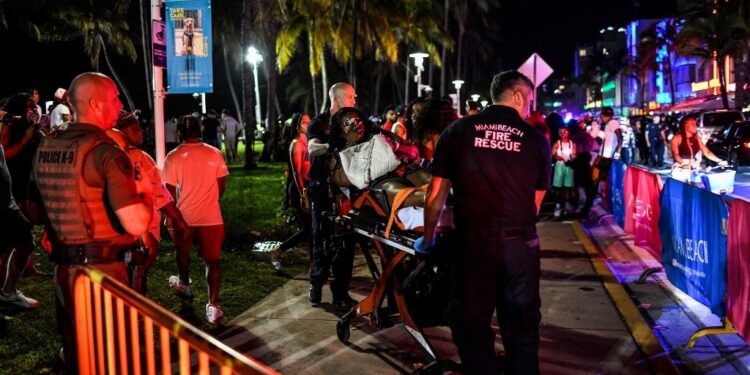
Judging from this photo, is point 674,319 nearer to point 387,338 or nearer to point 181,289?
point 387,338

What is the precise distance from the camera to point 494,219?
13.5 ft

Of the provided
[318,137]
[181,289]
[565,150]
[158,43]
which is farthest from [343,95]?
[565,150]

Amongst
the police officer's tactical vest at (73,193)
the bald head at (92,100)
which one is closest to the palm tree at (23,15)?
the bald head at (92,100)

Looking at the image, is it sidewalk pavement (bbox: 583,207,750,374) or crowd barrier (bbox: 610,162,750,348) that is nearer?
sidewalk pavement (bbox: 583,207,750,374)

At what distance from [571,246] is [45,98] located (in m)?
39.6

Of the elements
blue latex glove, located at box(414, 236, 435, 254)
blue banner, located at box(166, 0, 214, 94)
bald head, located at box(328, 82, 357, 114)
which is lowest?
blue latex glove, located at box(414, 236, 435, 254)

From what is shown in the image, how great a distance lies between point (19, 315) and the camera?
A: 6617mm

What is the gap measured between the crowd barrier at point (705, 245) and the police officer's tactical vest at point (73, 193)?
453cm

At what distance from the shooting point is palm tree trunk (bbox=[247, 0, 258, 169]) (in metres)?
25.5

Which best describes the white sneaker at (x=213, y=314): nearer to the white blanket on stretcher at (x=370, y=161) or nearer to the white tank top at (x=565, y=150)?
the white blanket on stretcher at (x=370, y=161)

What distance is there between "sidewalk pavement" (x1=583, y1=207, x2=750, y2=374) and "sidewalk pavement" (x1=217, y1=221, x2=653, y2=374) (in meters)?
0.30

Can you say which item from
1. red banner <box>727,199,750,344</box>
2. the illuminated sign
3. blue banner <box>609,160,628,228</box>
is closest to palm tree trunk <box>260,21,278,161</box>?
blue banner <box>609,160,628,228</box>

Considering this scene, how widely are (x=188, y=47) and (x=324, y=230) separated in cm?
327

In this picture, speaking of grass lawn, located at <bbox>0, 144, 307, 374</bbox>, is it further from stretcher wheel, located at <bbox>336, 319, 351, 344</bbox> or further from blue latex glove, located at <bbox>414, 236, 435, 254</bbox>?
blue latex glove, located at <bbox>414, 236, 435, 254</bbox>
